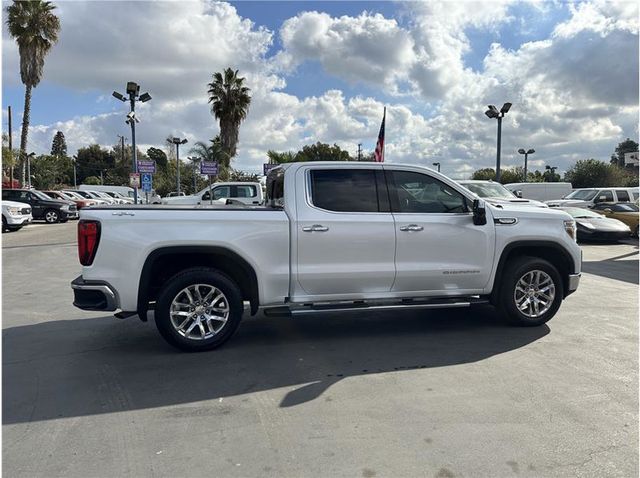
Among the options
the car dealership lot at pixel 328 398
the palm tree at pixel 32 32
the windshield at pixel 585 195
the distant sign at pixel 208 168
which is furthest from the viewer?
the palm tree at pixel 32 32

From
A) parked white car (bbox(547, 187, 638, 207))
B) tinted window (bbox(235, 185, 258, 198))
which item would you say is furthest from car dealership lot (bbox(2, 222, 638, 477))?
parked white car (bbox(547, 187, 638, 207))

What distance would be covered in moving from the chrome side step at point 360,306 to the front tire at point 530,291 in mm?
347

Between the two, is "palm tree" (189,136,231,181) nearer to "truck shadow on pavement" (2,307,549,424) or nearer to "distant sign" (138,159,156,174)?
"distant sign" (138,159,156,174)

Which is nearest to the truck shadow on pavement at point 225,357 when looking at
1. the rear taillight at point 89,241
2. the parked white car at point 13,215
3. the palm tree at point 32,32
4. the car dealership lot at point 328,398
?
the car dealership lot at point 328,398

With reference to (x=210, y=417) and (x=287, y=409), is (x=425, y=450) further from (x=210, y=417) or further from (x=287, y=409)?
(x=210, y=417)

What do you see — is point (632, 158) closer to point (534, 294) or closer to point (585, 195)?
point (585, 195)

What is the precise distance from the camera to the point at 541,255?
6.25 metres

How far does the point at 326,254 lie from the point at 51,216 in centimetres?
2398

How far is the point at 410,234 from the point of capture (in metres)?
5.52

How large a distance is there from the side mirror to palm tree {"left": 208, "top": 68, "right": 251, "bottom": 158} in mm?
33886

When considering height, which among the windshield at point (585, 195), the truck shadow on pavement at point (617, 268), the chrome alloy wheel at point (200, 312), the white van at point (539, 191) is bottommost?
the truck shadow on pavement at point (617, 268)

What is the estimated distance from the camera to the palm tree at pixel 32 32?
99.7 ft

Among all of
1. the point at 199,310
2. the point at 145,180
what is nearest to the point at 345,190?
the point at 199,310

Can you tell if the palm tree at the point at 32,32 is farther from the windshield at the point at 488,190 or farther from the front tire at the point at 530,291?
the front tire at the point at 530,291
